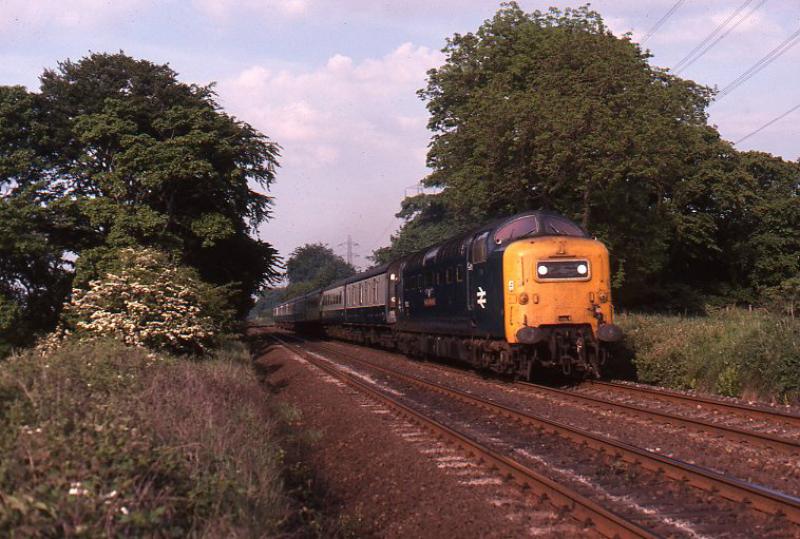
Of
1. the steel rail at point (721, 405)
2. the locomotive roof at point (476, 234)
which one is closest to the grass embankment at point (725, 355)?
the steel rail at point (721, 405)

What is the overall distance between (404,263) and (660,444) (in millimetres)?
15923

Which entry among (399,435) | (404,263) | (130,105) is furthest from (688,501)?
(130,105)

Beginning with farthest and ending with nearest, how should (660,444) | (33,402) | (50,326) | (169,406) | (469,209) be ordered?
(469,209) < (50,326) < (660,444) < (169,406) < (33,402)

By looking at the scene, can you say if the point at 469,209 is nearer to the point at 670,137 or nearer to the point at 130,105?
the point at 670,137

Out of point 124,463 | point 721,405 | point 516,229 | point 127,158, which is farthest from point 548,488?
point 127,158

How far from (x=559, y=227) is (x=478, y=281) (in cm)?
211

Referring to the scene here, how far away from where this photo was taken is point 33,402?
20.8ft

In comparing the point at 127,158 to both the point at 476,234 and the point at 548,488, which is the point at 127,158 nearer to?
the point at 476,234

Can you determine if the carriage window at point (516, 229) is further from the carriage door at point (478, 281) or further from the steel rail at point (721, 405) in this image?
the steel rail at point (721, 405)

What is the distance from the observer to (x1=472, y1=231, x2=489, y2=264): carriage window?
1628cm

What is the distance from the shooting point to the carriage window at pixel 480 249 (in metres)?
16.3

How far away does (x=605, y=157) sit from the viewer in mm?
25844

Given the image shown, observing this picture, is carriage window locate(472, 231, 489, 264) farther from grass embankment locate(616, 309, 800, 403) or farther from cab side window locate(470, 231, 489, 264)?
grass embankment locate(616, 309, 800, 403)

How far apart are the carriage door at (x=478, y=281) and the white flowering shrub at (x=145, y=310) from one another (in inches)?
257
